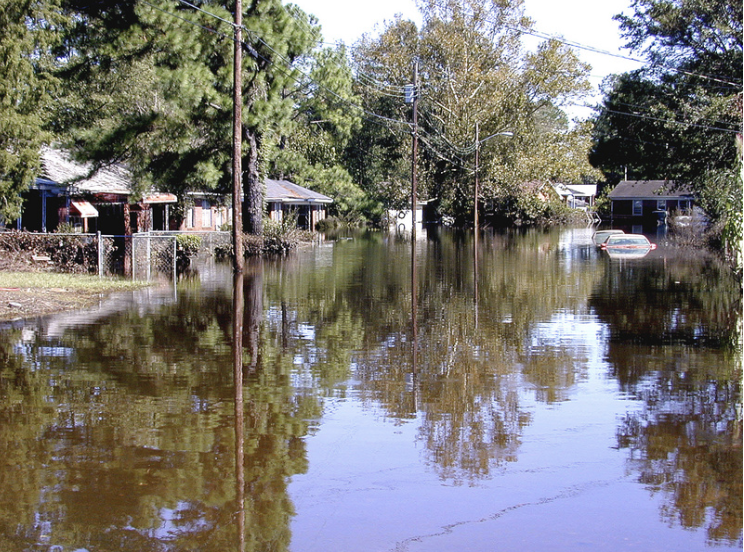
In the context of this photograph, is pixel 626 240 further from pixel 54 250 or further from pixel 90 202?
pixel 54 250

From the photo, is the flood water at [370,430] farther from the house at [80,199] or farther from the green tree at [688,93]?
the green tree at [688,93]

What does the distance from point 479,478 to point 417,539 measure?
5.24 ft

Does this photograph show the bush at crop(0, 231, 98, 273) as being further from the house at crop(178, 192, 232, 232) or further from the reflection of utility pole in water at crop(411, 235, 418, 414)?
the house at crop(178, 192, 232, 232)

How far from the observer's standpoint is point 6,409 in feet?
34.5

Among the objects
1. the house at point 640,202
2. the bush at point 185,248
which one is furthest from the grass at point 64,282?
the house at point 640,202

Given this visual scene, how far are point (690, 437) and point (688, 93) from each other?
141 feet

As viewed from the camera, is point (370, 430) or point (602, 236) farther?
point (602, 236)

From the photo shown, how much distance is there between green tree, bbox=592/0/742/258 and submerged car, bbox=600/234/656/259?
3725 millimetres

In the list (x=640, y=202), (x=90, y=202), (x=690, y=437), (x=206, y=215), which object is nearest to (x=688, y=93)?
(x=206, y=215)

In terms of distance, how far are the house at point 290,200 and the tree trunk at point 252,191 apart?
8.98 metres

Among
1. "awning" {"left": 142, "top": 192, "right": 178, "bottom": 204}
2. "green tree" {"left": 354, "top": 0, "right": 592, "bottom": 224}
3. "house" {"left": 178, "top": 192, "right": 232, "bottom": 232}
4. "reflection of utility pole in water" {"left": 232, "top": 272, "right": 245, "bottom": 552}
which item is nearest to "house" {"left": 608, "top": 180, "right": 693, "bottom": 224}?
"green tree" {"left": 354, "top": 0, "right": 592, "bottom": 224}

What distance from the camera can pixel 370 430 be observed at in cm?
985

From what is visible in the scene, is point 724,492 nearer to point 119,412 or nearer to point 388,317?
point 119,412

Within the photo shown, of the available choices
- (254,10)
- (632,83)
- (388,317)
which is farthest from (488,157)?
(388,317)
